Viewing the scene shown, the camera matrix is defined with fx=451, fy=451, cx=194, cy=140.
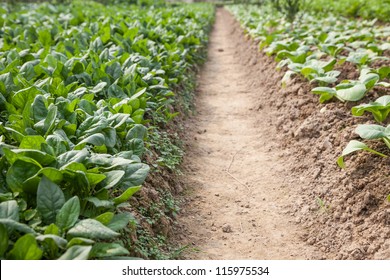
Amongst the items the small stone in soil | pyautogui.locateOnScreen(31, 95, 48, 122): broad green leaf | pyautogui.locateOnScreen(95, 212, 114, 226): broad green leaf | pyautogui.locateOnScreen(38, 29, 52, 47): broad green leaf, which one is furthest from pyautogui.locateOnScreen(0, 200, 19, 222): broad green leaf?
pyautogui.locateOnScreen(38, 29, 52, 47): broad green leaf

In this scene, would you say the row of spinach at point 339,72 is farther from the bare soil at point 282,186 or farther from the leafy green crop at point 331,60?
the bare soil at point 282,186

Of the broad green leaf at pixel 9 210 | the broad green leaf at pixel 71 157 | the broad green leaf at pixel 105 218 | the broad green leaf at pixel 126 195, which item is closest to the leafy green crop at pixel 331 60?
the broad green leaf at pixel 126 195

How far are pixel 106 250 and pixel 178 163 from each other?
2522mm

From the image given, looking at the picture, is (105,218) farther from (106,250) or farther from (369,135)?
(369,135)

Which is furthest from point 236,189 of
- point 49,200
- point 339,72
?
point 49,200

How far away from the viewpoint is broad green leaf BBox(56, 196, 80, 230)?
97.4 inches

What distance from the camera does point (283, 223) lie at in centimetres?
411

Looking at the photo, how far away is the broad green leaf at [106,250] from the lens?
2473mm

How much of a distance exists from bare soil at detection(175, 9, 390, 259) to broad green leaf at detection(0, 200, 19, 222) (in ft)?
5.28

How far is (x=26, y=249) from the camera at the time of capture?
228 centimetres

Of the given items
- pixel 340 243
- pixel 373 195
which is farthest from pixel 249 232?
pixel 373 195

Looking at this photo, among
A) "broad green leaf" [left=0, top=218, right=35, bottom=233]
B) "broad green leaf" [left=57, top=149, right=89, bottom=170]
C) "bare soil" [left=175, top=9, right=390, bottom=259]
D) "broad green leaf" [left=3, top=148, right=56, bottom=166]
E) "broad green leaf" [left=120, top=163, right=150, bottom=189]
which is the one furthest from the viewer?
"bare soil" [left=175, top=9, right=390, bottom=259]

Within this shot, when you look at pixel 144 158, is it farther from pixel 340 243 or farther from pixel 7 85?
pixel 340 243

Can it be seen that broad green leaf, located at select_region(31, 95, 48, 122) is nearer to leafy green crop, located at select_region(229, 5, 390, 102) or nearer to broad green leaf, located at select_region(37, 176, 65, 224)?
broad green leaf, located at select_region(37, 176, 65, 224)
